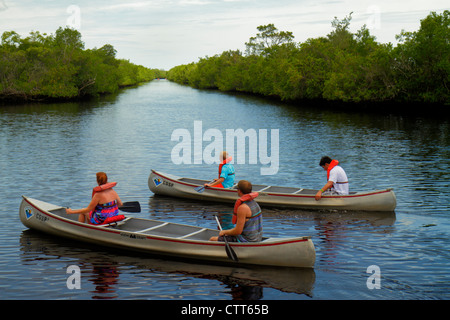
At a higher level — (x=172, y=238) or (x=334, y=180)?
(x=334, y=180)

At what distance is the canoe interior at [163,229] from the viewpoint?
42.0ft

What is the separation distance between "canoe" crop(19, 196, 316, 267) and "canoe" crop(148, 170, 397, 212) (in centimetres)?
462

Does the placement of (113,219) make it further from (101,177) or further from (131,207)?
(101,177)

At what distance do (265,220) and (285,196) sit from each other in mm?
1649

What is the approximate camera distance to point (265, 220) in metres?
16.0

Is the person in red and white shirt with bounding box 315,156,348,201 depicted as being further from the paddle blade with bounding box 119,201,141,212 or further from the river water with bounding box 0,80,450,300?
the paddle blade with bounding box 119,201,141,212

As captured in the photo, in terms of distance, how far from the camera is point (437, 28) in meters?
52.7

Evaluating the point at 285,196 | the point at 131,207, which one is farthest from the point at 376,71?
the point at 131,207

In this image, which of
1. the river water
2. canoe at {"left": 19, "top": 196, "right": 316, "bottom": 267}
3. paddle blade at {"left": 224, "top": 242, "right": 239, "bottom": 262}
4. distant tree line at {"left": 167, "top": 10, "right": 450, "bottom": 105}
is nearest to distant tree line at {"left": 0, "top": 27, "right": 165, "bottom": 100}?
distant tree line at {"left": 167, "top": 10, "right": 450, "bottom": 105}

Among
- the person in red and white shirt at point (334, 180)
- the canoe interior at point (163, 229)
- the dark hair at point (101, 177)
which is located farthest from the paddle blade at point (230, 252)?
the person in red and white shirt at point (334, 180)

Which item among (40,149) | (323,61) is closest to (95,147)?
(40,149)

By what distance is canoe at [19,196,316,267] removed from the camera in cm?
1133

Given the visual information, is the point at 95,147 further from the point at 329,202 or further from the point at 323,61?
the point at 323,61

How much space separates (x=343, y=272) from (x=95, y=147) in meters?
25.6
